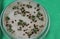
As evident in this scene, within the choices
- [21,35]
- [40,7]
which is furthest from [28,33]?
[40,7]

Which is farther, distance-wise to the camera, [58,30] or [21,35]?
[58,30]

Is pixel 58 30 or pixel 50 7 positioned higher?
pixel 50 7

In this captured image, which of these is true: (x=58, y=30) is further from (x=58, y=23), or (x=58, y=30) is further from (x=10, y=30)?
(x=10, y=30)

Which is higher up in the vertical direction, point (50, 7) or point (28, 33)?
point (50, 7)

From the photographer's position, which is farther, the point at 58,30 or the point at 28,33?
the point at 58,30

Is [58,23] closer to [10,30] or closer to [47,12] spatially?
[47,12]

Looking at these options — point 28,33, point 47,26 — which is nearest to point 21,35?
point 28,33
